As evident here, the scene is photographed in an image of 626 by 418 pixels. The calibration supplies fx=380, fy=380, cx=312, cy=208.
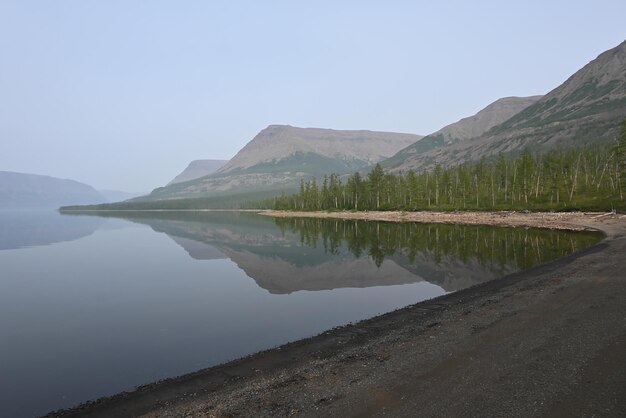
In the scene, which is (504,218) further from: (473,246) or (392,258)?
(392,258)

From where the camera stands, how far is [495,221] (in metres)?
108

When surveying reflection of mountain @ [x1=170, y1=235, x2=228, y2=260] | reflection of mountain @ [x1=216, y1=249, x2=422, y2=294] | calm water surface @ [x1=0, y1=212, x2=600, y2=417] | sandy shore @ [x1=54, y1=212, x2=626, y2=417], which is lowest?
reflection of mountain @ [x1=170, y1=235, x2=228, y2=260]

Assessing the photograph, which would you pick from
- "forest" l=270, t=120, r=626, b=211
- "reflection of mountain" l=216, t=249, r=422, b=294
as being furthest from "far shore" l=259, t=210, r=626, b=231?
"reflection of mountain" l=216, t=249, r=422, b=294

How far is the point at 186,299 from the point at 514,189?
139663 mm

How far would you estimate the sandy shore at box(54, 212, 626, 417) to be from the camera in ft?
39.7

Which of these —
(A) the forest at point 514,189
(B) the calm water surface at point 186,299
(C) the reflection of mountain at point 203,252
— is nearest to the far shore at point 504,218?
(A) the forest at point 514,189

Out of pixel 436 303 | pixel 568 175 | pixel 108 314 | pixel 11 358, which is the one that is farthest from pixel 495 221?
pixel 11 358

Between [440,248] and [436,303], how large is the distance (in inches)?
1406

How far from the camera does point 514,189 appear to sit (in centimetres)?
14388

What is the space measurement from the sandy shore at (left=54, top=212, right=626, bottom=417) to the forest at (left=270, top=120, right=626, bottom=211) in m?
98.9

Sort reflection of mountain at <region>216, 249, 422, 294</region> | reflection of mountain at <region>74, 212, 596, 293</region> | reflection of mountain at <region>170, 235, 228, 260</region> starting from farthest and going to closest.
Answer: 1. reflection of mountain at <region>170, 235, 228, 260</region>
2. reflection of mountain at <region>74, 212, 596, 293</region>
3. reflection of mountain at <region>216, 249, 422, 294</region>

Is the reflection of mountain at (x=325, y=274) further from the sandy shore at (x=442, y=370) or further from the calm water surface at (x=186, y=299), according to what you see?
the sandy shore at (x=442, y=370)

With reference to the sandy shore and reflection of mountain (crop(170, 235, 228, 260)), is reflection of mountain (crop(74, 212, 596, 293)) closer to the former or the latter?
reflection of mountain (crop(170, 235, 228, 260))

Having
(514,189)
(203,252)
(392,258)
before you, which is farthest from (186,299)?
(514,189)
